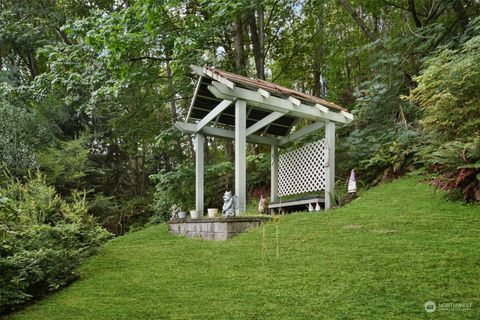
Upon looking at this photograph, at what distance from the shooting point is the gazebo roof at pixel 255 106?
21.7 ft

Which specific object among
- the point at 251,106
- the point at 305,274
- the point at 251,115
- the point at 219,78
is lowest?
the point at 305,274

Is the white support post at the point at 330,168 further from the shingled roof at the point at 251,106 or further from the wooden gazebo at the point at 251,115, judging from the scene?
the shingled roof at the point at 251,106

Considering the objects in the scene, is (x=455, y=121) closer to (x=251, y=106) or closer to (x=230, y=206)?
(x=251, y=106)

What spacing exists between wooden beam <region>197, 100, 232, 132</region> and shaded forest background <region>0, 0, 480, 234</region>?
61.5 inches

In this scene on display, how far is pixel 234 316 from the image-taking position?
9.61ft

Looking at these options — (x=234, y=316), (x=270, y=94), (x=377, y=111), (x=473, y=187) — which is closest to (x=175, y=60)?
(x=270, y=94)

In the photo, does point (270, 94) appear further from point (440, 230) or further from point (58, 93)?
point (58, 93)

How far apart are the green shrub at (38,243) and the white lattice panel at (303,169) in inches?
164

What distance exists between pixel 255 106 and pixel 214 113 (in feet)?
3.20

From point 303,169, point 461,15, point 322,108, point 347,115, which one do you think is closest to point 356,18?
point 461,15

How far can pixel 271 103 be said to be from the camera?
691 centimetres

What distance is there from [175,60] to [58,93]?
17.6ft

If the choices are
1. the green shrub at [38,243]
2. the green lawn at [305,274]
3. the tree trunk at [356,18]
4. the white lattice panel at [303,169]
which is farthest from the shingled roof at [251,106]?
the tree trunk at [356,18]

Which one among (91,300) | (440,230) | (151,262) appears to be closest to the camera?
(91,300)
